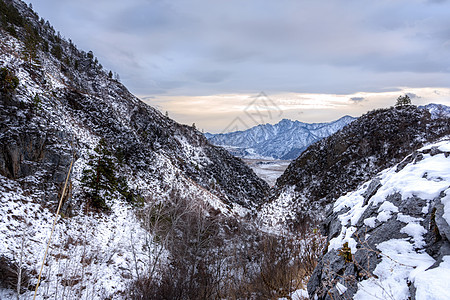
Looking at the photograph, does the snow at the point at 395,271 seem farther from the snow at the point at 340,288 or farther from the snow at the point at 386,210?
the snow at the point at 386,210

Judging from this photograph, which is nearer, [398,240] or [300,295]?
[398,240]

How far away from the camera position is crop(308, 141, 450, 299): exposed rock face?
131 inches

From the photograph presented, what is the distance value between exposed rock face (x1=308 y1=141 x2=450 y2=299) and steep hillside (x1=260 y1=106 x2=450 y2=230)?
28.8m

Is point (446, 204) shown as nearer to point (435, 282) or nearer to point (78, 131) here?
point (435, 282)

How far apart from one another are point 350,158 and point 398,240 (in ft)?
125

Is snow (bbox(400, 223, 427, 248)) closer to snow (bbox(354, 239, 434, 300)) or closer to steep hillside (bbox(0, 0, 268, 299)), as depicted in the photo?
snow (bbox(354, 239, 434, 300))

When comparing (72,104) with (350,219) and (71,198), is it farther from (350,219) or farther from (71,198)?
(350,219)

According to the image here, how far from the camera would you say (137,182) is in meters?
29.7

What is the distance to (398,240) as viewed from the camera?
397cm

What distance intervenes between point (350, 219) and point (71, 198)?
20489mm

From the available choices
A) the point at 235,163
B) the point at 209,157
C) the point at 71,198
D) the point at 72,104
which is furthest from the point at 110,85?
the point at 71,198

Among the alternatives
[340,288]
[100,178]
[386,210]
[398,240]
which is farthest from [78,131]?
[398,240]

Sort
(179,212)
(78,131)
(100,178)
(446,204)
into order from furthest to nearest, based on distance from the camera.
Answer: (78,131)
(179,212)
(100,178)
(446,204)

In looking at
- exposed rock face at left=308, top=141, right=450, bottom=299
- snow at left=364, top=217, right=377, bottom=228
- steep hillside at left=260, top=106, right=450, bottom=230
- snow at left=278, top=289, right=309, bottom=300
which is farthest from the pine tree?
steep hillside at left=260, top=106, right=450, bottom=230
